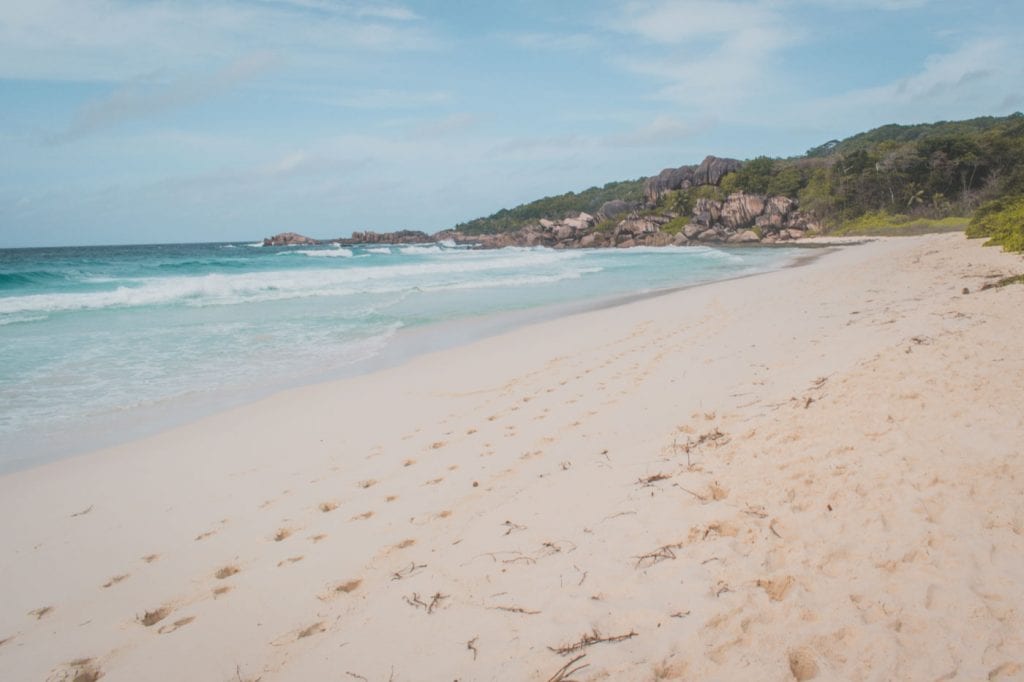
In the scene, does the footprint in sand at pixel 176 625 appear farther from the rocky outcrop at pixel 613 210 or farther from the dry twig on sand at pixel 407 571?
the rocky outcrop at pixel 613 210

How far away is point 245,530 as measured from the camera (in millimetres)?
3859

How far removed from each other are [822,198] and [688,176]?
26.0m

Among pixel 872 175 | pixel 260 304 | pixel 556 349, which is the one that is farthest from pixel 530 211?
pixel 556 349

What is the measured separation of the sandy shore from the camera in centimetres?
221

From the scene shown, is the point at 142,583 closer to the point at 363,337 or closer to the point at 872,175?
the point at 363,337

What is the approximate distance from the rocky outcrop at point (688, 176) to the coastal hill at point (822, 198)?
153 mm

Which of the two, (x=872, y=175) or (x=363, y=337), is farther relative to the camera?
(x=872, y=175)

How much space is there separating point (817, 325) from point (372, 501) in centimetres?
737

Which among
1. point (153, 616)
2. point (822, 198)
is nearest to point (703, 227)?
point (822, 198)

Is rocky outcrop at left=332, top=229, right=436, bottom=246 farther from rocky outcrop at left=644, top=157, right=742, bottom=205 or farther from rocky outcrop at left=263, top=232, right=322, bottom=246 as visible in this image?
rocky outcrop at left=644, top=157, right=742, bottom=205

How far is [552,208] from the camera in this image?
354ft

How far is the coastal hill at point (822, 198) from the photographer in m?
45.3

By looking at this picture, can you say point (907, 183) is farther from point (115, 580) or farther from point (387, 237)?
point (387, 237)

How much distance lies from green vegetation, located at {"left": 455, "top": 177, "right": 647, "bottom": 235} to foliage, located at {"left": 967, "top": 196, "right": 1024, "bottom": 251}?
7584 centimetres
